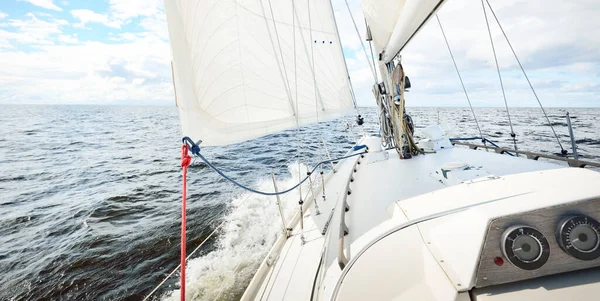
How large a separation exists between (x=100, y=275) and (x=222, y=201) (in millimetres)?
3012

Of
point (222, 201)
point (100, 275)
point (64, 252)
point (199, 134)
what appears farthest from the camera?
point (222, 201)

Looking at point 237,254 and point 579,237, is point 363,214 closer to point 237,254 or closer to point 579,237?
point 579,237

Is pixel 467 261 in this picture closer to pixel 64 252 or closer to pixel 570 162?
pixel 570 162

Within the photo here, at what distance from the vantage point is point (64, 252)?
475 centimetres

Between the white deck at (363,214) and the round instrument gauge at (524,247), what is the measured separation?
0.98 feet

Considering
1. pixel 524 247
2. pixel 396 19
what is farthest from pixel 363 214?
pixel 396 19

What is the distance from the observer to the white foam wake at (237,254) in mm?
3230

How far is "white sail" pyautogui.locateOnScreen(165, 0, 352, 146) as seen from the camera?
6.88 ft

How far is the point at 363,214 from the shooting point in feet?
7.85

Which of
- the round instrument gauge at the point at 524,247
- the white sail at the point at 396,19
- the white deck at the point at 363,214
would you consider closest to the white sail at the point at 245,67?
the white sail at the point at 396,19

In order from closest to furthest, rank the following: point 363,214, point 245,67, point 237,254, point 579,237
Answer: point 579,237, point 363,214, point 245,67, point 237,254

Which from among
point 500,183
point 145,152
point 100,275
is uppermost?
point 500,183

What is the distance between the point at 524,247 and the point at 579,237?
0.22 m

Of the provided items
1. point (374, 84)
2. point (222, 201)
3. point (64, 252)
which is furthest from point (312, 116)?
point (64, 252)
